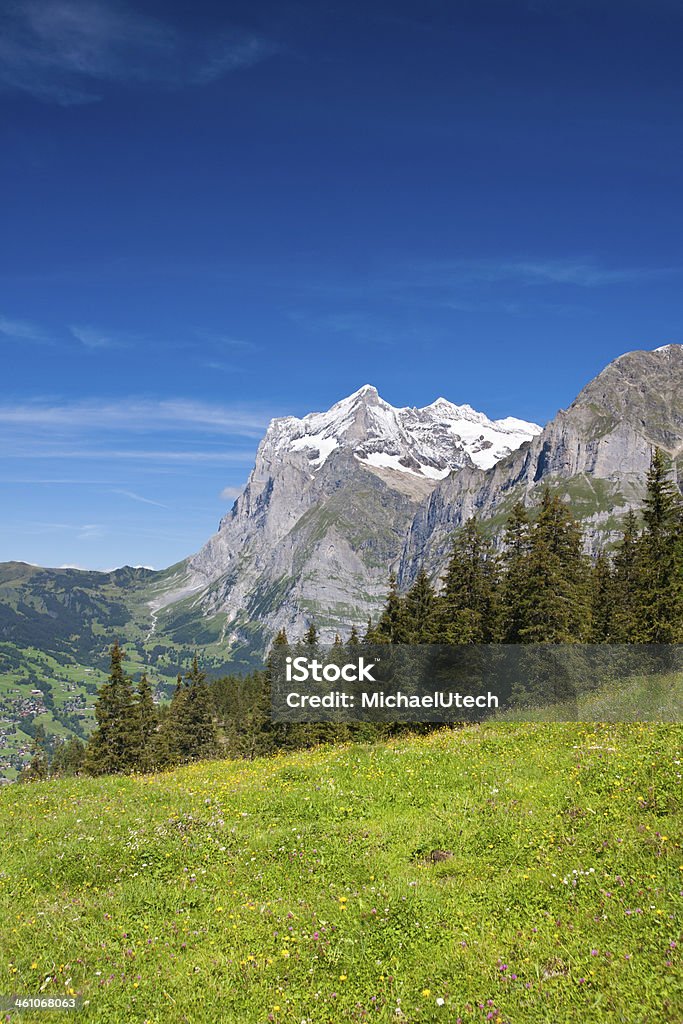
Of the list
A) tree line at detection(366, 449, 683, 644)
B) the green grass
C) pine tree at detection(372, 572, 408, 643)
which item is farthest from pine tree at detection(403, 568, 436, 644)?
the green grass

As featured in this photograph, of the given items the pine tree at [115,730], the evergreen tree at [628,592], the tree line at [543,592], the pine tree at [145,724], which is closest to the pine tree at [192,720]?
the pine tree at [145,724]

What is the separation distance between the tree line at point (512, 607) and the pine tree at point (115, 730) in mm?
109

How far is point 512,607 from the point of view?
4888cm

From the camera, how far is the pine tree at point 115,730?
64375 mm

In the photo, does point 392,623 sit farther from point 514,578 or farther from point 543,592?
point 543,592

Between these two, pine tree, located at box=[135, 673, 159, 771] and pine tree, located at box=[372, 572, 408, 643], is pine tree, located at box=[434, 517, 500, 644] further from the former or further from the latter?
pine tree, located at box=[135, 673, 159, 771]

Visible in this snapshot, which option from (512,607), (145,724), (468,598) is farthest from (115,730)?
(512,607)

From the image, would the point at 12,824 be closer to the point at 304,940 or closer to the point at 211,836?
the point at 211,836

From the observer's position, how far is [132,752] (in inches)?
2594

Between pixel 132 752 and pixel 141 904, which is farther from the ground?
pixel 141 904

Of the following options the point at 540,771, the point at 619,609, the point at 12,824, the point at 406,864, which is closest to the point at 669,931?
the point at 406,864

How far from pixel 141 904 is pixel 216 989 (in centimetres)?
315

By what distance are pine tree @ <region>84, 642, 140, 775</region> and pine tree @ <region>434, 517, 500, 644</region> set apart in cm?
3511

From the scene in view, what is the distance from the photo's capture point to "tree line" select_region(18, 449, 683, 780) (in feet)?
152
